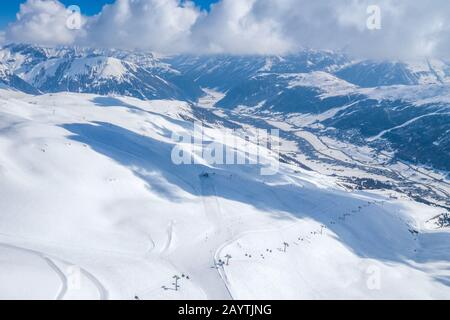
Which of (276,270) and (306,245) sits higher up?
(306,245)

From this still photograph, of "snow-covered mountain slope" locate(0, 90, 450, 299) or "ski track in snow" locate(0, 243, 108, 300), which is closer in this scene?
"ski track in snow" locate(0, 243, 108, 300)

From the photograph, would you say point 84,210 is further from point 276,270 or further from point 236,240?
point 276,270

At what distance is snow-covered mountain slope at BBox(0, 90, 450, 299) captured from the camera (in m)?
83.2

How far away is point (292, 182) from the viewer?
19288 cm

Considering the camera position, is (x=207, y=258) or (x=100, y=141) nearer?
(x=207, y=258)

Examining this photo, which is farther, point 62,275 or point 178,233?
point 178,233

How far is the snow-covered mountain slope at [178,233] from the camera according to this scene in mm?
83188

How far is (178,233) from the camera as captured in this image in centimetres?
11150

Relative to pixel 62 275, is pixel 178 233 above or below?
above

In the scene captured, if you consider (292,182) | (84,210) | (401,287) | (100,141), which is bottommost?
(401,287)

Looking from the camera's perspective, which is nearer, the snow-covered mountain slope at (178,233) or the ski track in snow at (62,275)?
the ski track in snow at (62,275)

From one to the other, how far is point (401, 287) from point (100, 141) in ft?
413
